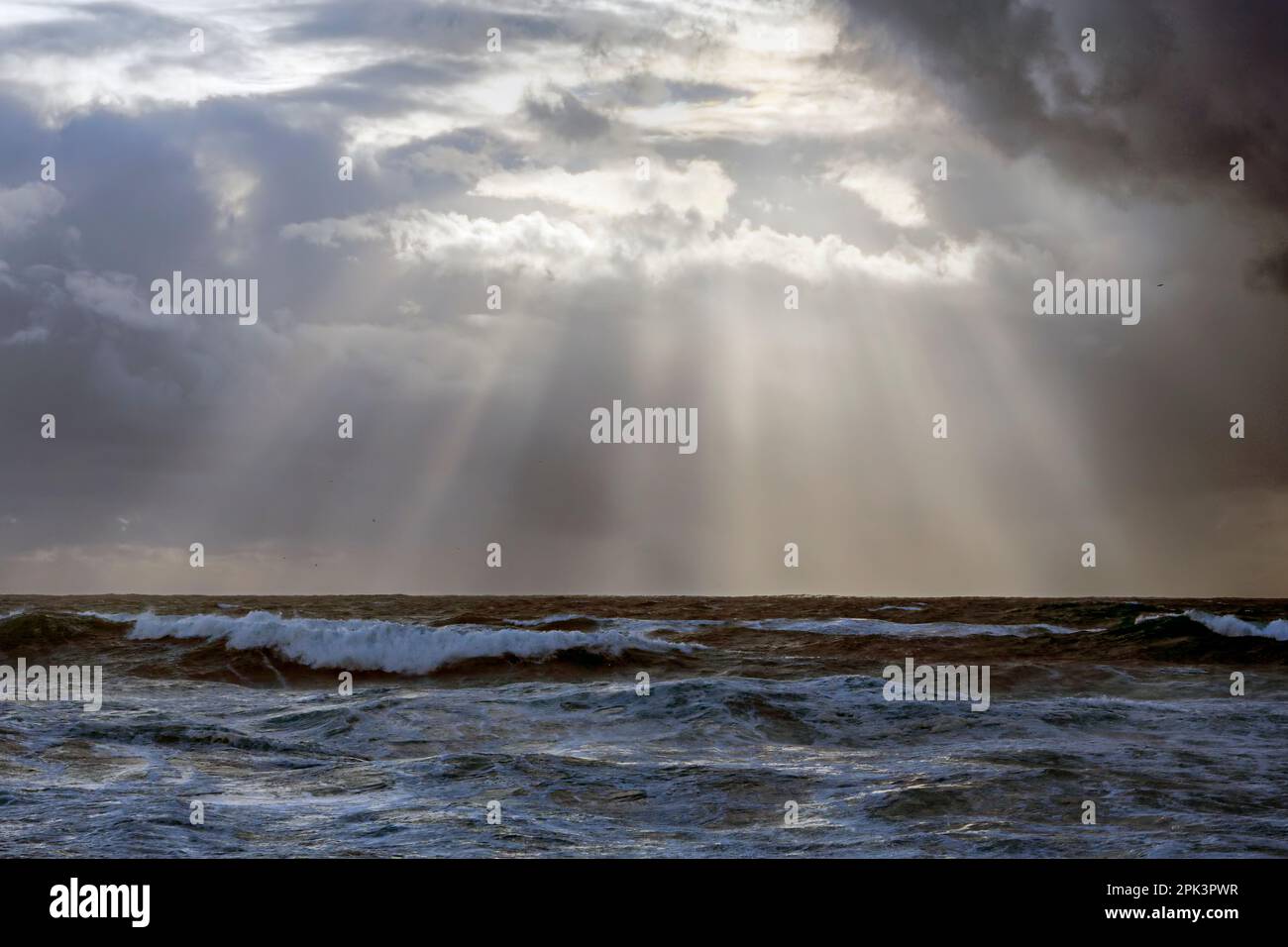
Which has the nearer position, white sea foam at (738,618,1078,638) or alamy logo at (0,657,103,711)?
alamy logo at (0,657,103,711)

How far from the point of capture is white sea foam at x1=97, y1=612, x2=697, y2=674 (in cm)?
3500

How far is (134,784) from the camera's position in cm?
1330

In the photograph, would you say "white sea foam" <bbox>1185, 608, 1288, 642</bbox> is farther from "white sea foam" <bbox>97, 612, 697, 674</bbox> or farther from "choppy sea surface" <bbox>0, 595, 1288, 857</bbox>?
"white sea foam" <bbox>97, 612, 697, 674</bbox>

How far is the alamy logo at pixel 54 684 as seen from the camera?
850 inches

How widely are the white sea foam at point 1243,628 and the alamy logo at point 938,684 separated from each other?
50.0 feet

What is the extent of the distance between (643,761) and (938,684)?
13.4m

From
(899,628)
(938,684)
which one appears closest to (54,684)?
(938,684)
